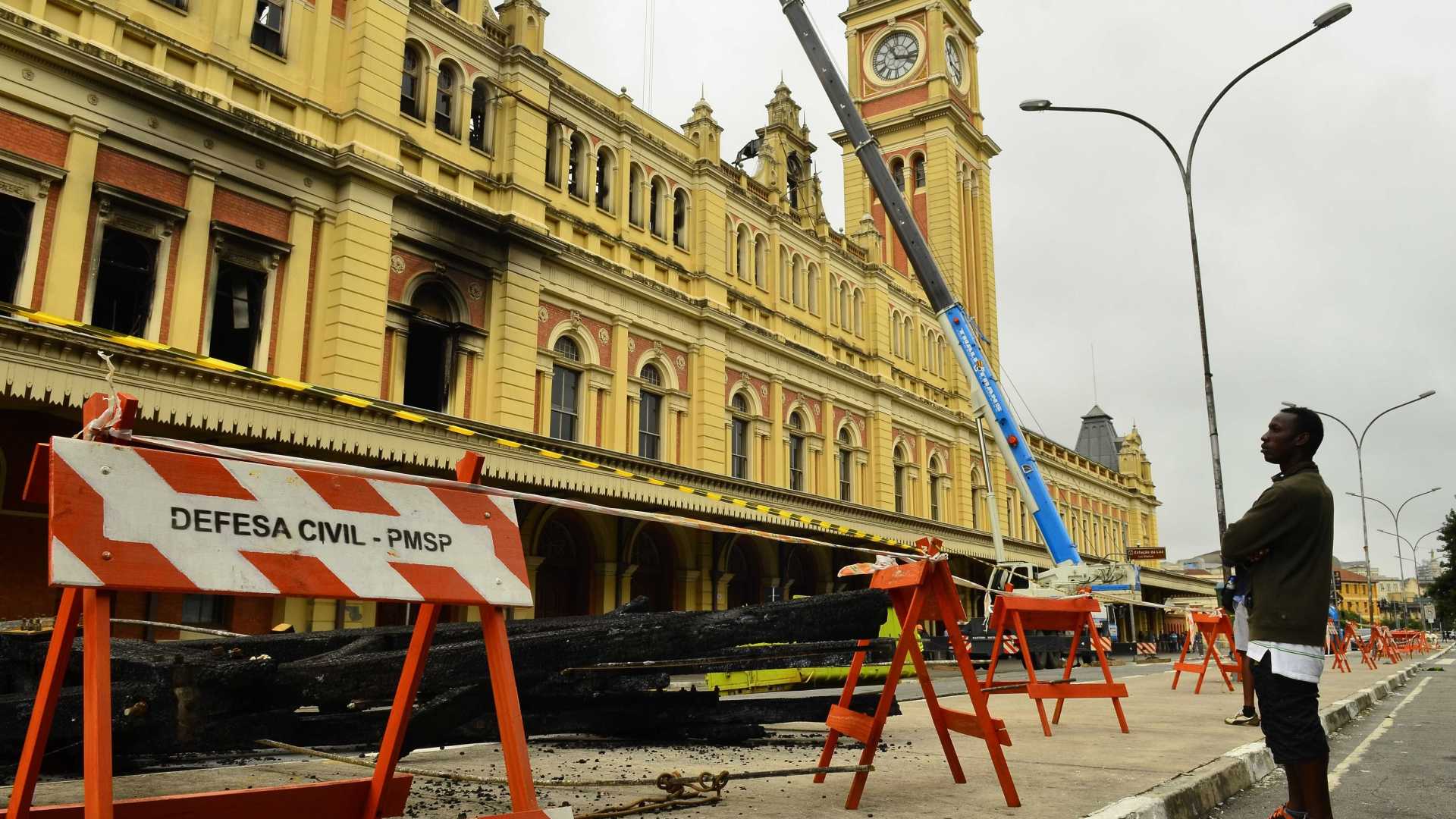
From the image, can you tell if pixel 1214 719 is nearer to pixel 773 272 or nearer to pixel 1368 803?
pixel 1368 803

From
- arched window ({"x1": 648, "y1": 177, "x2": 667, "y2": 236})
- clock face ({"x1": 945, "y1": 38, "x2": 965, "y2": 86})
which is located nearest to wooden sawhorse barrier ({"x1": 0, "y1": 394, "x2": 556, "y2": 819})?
arched window ({"x1": 648, "y1": 177, "x2": 667, "y2": 236})

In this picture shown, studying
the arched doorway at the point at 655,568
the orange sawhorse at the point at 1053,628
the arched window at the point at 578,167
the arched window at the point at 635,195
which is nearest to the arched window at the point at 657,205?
the arched window at the point at 635,195

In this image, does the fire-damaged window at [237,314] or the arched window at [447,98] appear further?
the arched window at [447,98]

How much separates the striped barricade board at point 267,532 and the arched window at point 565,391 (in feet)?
54.9

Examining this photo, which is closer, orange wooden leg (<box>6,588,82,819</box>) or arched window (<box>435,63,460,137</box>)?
orange wooden leg (<box>6,588,82,819</box>)

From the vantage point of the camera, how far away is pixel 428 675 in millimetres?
5191

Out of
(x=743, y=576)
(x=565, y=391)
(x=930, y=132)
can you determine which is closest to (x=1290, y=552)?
(x=565, y=391)

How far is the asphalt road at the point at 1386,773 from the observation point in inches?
215

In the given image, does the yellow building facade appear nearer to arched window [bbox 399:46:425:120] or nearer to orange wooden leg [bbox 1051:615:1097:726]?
arched window [bbox 399:46:425:120]

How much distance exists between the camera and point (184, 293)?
45.0ft

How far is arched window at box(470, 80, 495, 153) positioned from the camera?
759 inches

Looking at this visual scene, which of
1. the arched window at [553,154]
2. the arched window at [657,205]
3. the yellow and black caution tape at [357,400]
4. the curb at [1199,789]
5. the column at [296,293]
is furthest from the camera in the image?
the arched window at [657,205]

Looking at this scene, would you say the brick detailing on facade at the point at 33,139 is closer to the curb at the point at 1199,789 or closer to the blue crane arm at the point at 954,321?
the blue crane arm at the point at 954,321

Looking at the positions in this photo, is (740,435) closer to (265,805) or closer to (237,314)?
(237,314)
